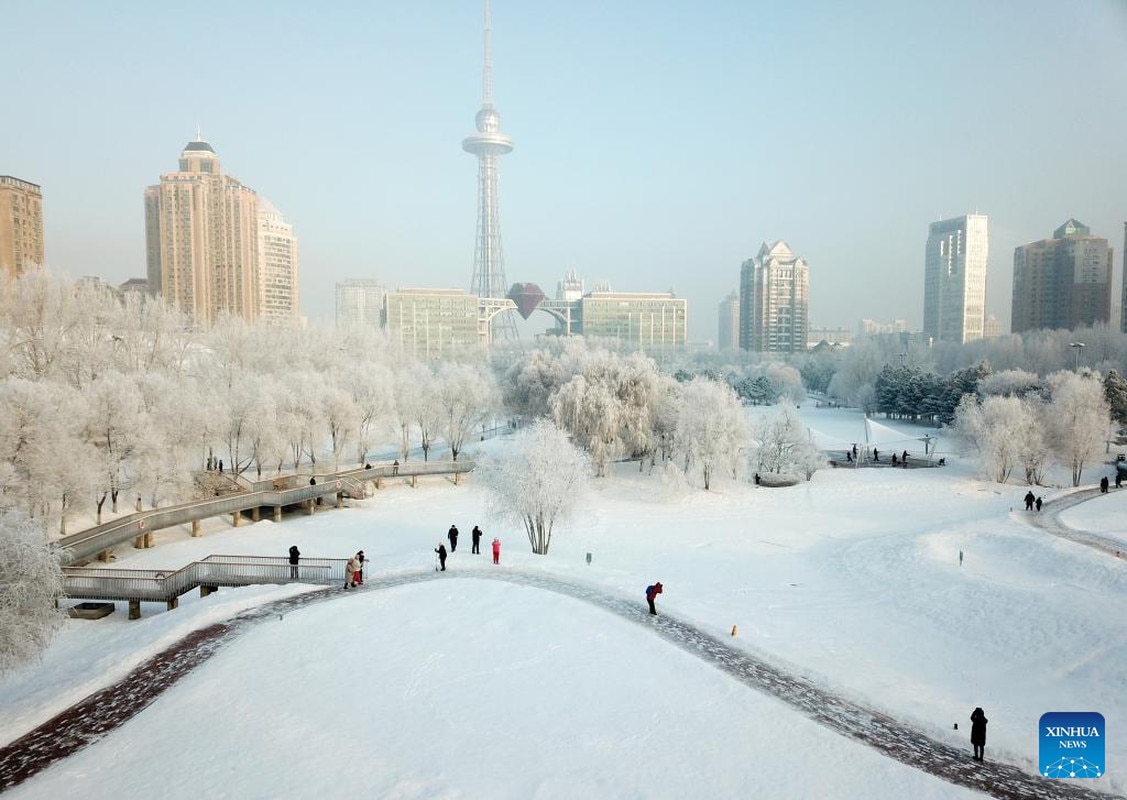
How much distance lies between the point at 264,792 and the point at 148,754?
9.62 feet

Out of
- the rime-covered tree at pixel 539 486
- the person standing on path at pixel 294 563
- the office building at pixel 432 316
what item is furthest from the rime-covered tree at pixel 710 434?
the office building at pixel 432 316

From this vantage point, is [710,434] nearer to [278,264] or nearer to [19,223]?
[19,223]

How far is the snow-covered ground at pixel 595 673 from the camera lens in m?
11.4

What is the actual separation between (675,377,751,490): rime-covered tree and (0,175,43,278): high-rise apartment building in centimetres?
7543

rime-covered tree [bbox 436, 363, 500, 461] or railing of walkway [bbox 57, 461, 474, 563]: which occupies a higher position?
rime-covered tree [bbox 436, 363, 500, 461]

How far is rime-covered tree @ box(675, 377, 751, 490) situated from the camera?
4341 centimetres

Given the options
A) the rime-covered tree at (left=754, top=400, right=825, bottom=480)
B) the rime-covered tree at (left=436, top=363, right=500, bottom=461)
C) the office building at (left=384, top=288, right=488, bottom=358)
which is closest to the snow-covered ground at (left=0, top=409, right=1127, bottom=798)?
the rime-covered tree at (left=754, top=400, right=825, bottom=480)

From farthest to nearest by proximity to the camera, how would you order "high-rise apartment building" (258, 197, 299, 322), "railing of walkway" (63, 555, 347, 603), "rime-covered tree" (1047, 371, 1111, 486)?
1. "high-rise apartment building" (258, 197, 299, 322)
2. "rime-covered tree" (1047, 371, 1111, 486)
3. "railing of walkway" (63, 555, 347, 603)

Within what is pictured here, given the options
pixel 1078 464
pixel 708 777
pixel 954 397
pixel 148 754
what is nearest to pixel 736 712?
pixel 708 777

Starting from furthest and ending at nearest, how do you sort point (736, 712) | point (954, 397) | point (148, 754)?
point (954, 397) < point (736, 712) < point (148, 754)

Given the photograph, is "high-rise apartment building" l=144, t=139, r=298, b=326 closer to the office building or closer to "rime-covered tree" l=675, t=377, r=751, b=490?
the office building

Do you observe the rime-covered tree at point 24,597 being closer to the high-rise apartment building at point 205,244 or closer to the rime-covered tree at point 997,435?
the rime-covered tree at point 997,435

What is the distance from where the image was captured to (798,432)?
1868 inches

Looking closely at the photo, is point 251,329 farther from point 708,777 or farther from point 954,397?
point 954,397
